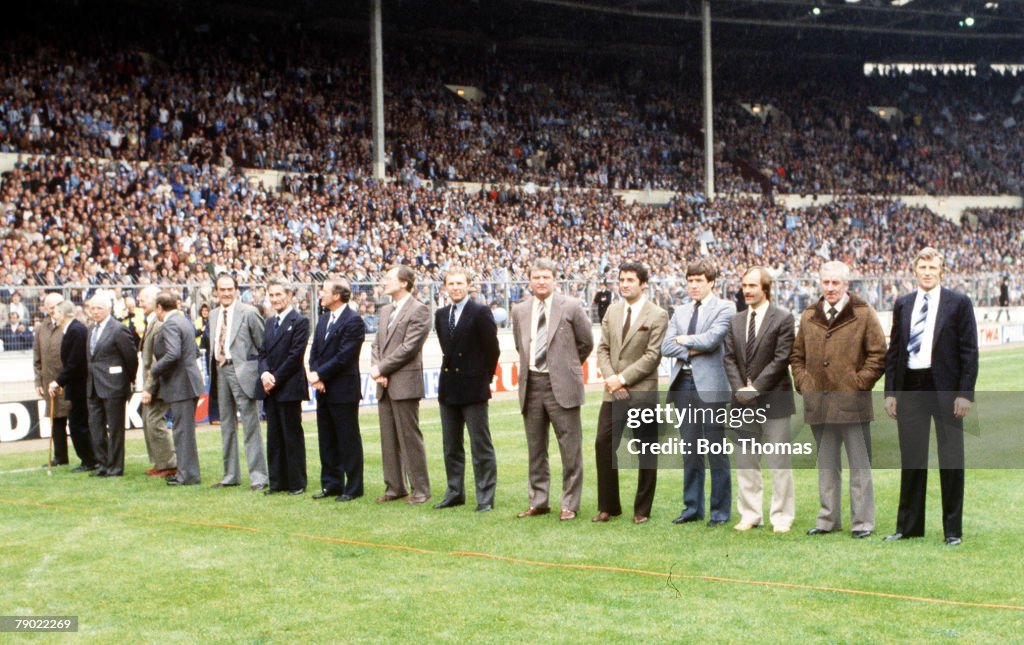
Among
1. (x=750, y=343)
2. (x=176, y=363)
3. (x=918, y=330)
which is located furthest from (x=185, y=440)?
(x=918, y=330)

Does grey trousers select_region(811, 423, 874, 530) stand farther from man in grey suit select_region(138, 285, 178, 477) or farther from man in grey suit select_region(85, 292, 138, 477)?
man in grey suit select_region(85, 292, 138, 477)

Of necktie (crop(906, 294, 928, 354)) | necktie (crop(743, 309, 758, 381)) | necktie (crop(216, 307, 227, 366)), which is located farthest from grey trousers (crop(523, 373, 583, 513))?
necktie (crop(216, 307, 227, 366))

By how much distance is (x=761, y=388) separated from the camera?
880 centimetres

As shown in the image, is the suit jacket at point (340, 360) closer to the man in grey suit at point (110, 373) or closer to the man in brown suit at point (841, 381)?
the man in grey suit at point (110, 373)

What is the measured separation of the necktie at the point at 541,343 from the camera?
9.78 metres

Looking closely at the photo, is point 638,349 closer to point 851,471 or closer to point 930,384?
point 851,471

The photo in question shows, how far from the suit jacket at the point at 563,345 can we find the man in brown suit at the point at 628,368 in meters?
0.24

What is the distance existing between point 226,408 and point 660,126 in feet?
127

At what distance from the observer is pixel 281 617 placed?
6.87 meters

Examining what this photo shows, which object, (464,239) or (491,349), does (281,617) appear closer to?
(491,349)

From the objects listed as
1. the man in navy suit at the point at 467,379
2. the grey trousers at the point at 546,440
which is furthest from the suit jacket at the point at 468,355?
the grey trousers at the point at 546,440

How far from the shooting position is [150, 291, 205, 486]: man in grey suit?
1210cm

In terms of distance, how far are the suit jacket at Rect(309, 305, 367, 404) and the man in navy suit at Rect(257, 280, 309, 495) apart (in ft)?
0.98

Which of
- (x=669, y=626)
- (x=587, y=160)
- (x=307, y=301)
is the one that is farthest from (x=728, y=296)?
(x=669, y=626)
